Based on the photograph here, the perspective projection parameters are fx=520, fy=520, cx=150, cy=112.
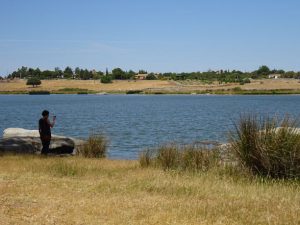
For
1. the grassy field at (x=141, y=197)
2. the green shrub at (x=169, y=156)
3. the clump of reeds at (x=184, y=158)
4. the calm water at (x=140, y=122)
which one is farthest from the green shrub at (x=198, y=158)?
the calm water at (x=140, y=122)

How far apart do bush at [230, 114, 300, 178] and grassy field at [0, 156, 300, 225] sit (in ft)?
1.73

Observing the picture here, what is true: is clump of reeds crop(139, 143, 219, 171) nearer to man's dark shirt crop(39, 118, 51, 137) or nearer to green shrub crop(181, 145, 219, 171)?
green shrub crop(181, 145, 219, 171)

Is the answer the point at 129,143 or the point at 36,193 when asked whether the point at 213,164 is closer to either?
the point at 36,193

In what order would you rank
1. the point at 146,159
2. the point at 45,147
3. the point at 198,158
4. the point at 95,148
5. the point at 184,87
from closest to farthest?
1. the point at 198,158
2. the point at 146,159
3. the point at 45,147
4. the point at 95,148
5. the point at 184,87

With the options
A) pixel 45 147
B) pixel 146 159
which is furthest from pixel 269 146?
pixel 45 147

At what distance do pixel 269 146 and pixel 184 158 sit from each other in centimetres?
278

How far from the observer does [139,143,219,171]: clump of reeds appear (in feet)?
46.2

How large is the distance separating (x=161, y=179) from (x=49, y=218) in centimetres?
396

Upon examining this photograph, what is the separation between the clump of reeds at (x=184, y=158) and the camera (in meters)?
14.1

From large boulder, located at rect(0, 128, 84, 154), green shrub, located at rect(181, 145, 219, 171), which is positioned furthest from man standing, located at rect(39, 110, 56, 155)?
green shrub, located at rect(181, 145, 219, 171)

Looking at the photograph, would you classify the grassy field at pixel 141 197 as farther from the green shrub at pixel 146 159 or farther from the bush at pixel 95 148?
the bush at pixel 95 148

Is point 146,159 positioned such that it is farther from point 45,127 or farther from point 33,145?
point 33,145

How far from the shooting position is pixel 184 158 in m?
14.5

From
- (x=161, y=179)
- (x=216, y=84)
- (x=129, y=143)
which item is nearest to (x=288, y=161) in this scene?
(x=161, y=179)
